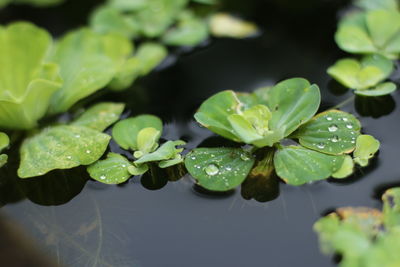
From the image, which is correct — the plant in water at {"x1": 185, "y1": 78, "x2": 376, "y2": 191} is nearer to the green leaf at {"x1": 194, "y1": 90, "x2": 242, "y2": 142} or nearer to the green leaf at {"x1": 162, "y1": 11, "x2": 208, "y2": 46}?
the green leaf at {"x1": 194, "y1": 90, "x2": 242, "y2": 142}

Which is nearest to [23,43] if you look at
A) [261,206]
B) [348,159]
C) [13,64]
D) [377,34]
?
[13,64]

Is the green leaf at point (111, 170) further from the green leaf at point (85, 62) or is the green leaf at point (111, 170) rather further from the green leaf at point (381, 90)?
the green leaf at point (381, 90)

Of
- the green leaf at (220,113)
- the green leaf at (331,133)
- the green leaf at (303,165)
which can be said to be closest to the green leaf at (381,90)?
the green leaf at (331,133)

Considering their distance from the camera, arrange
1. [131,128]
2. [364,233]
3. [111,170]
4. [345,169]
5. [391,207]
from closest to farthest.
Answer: [364,233] → [391,207] → [345,169] → [111,170] → [131,128]

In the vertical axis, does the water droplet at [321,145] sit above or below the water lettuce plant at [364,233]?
above

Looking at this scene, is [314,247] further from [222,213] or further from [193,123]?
[193,123]

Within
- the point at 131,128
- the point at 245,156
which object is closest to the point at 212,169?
the point at 245,156

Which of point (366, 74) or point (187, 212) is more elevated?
point (366, 74)

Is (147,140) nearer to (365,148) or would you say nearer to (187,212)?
(187,212)
